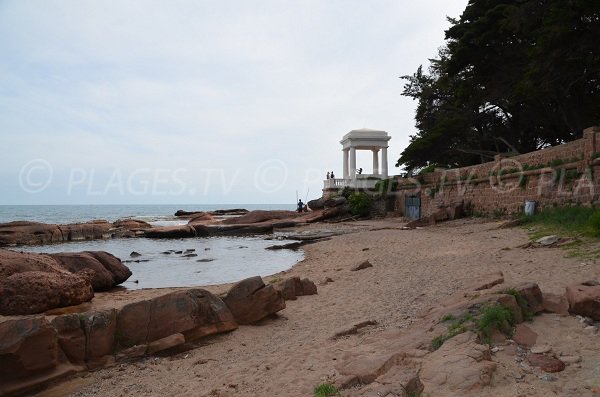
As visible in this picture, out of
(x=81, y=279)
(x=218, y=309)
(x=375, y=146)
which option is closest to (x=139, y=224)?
(x=375, y=146)

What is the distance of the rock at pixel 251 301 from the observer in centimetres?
802

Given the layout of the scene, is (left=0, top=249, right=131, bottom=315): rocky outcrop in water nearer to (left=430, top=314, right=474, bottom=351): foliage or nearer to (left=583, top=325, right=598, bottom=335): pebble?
(left=430, top=314, right=474, bottom=351): foliage

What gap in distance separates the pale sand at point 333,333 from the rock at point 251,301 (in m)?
0.23

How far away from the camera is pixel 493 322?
15.9 ft

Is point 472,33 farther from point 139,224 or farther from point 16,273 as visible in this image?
point 139,224

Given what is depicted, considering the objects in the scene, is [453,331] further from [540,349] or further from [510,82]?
[510,82]

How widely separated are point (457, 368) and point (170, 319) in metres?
4.61

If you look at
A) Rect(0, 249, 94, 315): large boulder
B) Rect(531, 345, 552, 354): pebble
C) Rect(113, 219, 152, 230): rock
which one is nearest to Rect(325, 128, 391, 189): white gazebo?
Rect(113, 219, 152, 230): rock

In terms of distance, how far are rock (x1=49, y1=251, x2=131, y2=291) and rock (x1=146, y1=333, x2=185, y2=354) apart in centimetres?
693

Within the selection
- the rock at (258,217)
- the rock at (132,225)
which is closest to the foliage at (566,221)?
the rock at (258,217)

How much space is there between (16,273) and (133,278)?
211 inches

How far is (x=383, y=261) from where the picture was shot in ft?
46.3

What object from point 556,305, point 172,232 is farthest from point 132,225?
point 556,305

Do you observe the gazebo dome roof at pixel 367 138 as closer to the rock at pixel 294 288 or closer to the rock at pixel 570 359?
the rock at pixel 294 288
